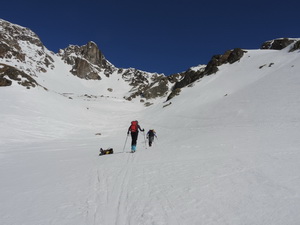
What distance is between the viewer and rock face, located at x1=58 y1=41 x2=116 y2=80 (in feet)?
519

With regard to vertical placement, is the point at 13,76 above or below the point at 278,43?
below

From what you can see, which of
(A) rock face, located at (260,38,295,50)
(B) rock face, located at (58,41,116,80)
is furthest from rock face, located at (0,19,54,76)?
(A) rock face, located at (260,38,295,50)

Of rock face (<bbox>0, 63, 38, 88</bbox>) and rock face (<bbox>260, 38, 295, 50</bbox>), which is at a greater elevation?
rock face (<bbox>260, 38, 295, 50</bbox>)

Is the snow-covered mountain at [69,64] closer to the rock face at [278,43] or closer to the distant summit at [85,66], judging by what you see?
the distant summit at [85,66]

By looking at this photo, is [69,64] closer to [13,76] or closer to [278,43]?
[13,76]

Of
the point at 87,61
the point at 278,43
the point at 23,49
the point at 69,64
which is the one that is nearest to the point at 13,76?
the point at 278,43

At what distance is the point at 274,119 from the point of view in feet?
50.4

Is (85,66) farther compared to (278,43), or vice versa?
(85,66)

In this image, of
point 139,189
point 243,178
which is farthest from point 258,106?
point 139,189

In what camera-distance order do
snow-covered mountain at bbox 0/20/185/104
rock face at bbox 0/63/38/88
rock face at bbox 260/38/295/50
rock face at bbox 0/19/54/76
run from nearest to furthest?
rock face at bbox 0/63/38/88
rock face at bbox 260/38/295/50
snow-covered mountain at bbox 0/20/185/104
rock face at bbox 0/19/54/76

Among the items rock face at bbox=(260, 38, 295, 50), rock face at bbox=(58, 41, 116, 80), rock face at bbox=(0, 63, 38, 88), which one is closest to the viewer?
rock face at bbox=(0, 63, 38, 88)

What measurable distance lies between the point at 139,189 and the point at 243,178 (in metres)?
2.94

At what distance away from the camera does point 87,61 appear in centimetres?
16725

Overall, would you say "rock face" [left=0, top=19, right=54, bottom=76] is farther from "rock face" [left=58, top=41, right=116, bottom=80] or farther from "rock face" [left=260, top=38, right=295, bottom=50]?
"rock face" [left=260, top=38, right=295, bottom=50]
